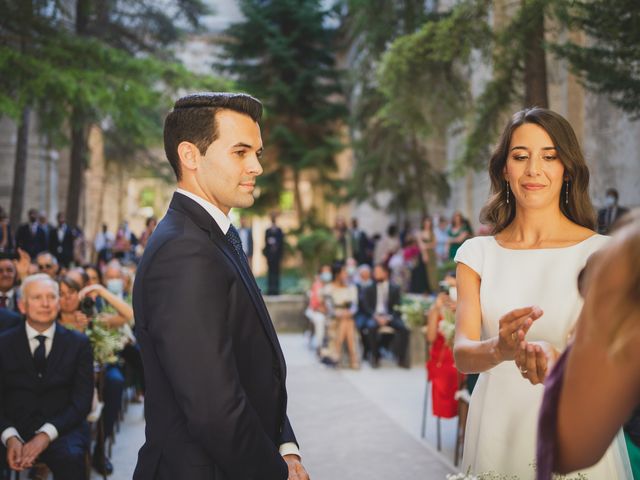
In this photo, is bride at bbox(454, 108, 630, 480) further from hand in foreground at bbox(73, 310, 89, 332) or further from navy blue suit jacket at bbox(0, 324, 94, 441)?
hand in foreground at bbox(73, 310, 89, 332)

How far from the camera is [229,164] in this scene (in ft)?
7.00

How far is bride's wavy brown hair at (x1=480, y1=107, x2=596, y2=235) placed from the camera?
8.29ft

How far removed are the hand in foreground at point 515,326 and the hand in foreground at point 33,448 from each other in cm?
347

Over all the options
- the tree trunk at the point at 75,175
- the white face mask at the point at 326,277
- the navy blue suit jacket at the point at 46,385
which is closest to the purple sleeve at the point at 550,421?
the navy blue suit jacket at the point at 46,385

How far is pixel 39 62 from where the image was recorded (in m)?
11.3

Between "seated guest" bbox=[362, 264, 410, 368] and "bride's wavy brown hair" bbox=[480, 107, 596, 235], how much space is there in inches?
395

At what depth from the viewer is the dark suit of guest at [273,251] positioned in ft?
63.7

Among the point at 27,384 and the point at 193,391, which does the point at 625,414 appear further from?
the point at 27,384

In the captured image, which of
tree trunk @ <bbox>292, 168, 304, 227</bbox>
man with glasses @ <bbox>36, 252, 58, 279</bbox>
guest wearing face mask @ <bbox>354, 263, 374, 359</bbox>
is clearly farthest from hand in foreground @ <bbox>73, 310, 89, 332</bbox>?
tree trunk @ <bbox>292, 168, 304, 227</bbox>

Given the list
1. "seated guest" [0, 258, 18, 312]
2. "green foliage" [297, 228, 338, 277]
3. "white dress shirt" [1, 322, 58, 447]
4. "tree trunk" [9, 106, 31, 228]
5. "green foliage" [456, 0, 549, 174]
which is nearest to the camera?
"white dress shirt" [1, 322, 58, 447]

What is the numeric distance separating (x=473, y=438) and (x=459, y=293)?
51 cm

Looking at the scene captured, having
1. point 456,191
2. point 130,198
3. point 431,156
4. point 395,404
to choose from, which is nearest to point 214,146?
point 395,404

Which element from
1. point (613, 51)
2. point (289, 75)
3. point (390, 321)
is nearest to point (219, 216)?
point (613, 51)

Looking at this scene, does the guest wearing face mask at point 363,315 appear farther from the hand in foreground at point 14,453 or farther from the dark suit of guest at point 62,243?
the hand in foreground at point 14,453
